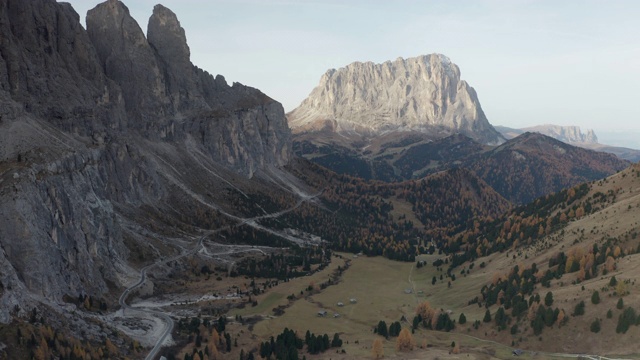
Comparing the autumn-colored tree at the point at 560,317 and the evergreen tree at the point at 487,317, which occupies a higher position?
the autumn-colored tree at the point at 560,317

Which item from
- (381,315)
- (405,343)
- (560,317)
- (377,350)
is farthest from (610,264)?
Result: (377,350)

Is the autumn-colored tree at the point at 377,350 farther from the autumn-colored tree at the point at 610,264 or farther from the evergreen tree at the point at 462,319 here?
the autumn-colored tree at the point at 610,264

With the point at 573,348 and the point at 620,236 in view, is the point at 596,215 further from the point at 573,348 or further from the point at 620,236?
the point at 573,348

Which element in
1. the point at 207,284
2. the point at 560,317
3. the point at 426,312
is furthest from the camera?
the point at 207,284

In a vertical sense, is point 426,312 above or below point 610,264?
below

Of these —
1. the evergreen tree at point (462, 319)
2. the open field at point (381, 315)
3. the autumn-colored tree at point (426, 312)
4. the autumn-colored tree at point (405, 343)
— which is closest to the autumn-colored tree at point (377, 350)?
the open field at point (381, 315)

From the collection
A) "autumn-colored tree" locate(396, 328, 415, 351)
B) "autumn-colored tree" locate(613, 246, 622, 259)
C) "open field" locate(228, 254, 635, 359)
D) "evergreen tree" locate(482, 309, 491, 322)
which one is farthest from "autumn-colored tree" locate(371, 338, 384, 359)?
"autumn-colored tree" locate(613, 246, 622, 259)

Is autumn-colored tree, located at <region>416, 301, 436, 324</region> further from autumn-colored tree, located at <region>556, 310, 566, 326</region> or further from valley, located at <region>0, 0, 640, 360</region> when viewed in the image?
autumn-colored tree, located at <region>556, 310, 566, 326</region>

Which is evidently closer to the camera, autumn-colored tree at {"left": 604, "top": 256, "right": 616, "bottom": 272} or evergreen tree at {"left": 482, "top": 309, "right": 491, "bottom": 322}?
autumn-colored tree at {"left": 604, "top": 256, "right": 616, "bottom": 272}

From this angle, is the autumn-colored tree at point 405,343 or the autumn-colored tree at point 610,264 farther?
the autumn-colored tree at point 610,264

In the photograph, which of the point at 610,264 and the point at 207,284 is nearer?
the point at 610,264

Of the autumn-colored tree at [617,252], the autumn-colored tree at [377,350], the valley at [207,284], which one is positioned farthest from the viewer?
the autumn-colored tree at [617,252]

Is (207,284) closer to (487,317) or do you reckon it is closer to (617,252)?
(487,317)
